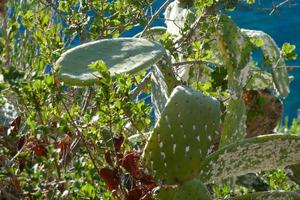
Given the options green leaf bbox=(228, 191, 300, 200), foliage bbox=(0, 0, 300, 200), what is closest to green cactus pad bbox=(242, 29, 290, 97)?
foliage bbox=(0, 0, 300, 200)

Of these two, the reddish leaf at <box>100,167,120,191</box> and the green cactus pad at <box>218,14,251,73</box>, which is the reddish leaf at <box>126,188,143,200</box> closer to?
the reddish leaf at <box>100,167,120,191</box>

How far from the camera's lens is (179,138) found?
188 cm

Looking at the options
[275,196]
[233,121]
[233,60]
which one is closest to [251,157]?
[275,196]

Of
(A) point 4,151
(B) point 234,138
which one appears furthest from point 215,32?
(A) point 4,151

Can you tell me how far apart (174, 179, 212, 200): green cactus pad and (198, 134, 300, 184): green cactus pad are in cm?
15

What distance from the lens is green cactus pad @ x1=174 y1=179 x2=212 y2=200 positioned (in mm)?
1885

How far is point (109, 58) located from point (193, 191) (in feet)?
1.41

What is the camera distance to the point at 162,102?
2.40m

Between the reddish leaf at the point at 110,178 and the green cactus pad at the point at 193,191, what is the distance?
23 centimetres

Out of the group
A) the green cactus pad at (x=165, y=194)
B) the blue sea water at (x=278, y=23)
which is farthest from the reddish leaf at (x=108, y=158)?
the blue sea water at (x=278, y=23)

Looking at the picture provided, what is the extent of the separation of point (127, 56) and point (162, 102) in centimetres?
48

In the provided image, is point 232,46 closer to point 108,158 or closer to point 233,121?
point 233,121

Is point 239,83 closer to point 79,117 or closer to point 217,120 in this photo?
point 217,120

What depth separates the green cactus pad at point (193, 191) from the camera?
6.18ft
